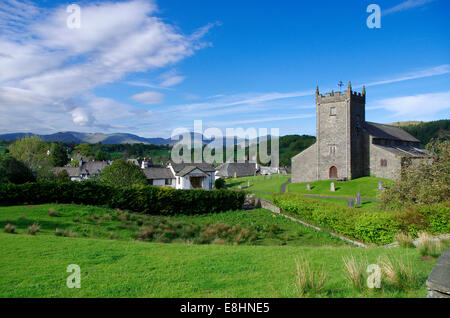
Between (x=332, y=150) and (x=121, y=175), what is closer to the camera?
(x=121, y=175)

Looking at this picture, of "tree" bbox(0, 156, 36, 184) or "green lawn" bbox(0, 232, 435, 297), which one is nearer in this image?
"green lawn" bbox(0, 232, 435, 297)

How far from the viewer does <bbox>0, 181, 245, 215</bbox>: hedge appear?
82.1 ft

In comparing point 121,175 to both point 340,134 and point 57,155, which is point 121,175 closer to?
point 340,134

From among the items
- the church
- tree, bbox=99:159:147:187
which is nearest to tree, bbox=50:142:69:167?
tree, bbox=99:159:147:187

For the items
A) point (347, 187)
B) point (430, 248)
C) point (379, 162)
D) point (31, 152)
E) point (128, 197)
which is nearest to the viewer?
point (430, 248)

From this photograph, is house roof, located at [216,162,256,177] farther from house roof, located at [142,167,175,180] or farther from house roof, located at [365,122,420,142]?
house roof, located at [365,122,420,142]

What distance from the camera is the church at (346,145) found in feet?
148

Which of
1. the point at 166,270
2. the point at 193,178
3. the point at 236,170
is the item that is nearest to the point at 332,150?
the point at 193,178

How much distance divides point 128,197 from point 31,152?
142 feet

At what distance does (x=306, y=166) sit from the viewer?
165ft

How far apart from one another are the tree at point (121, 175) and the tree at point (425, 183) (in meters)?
29.7

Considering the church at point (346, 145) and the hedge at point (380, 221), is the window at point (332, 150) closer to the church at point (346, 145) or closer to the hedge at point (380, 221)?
the church at point (346, 145)

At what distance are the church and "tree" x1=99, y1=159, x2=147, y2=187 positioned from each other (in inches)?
1129
